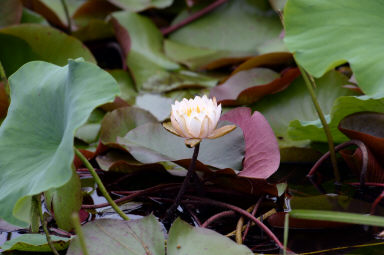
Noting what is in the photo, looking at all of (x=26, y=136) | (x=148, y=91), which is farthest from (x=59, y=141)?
(x=148, y=91)

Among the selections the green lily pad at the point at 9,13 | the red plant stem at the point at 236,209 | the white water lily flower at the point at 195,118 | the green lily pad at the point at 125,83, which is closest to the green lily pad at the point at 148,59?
the green lily pad at the point at 125,83

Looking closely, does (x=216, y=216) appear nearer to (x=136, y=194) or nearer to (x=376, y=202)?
(x=136, y=194)

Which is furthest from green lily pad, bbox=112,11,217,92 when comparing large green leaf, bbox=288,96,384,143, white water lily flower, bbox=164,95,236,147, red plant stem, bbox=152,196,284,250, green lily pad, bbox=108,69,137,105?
white water lily flower, bbox=164,95,236,147

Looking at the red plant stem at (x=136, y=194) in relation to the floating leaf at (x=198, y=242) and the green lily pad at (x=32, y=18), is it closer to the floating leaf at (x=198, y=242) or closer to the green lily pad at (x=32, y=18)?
the floating leaf at (x=198, y=242)

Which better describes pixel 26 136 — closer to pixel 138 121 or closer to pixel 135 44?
pixel 138 121

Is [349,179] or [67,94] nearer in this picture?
[67,94]

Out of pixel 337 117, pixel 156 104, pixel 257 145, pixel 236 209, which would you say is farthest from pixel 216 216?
pixel 156 104
